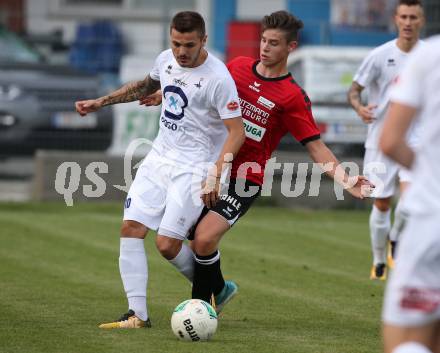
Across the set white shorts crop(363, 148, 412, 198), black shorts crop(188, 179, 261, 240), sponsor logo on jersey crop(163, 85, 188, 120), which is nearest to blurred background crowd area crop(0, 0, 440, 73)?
white shorts crop(363, 148, 412, 198)

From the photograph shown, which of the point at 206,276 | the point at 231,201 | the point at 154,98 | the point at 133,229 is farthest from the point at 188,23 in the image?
the point at 206,276

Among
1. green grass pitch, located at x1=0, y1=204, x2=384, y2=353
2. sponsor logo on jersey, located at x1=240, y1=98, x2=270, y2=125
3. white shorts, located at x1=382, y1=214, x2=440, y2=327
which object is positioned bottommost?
green grass pitch, located at x1=0, y1=204, x2=384, y2=353

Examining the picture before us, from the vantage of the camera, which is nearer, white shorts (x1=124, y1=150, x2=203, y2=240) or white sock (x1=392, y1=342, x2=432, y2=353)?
white sock (x1=392, y1=342, x2=432, y2=353)

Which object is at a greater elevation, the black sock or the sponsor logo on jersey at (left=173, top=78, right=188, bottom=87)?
the sponsor logo on jersey at (left=173, top=78, right=188, bottom=87)

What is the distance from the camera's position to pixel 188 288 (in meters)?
10.0

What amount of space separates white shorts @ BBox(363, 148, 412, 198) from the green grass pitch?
0.78m

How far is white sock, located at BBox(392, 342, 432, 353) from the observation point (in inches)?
175

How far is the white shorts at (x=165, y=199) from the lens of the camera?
7836mm

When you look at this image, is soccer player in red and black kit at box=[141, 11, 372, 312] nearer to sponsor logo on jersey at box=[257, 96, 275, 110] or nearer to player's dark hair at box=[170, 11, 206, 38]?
sponsor logo on jersey at box=[257, 96, 275, 110]

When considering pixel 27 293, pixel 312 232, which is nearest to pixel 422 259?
pixel 27 293

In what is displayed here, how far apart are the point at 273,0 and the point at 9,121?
1266cm

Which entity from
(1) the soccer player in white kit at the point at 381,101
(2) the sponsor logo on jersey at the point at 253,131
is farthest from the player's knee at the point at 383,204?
(2) the sponsor logo on jersey at the point at 253,131

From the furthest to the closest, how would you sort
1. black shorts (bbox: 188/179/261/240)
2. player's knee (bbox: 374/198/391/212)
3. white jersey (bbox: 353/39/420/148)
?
player's knee (bbox: 374/198/391/212), white jersey (bbox: 353/39/420/148), black shorts (bbox: 188/179/261/240)

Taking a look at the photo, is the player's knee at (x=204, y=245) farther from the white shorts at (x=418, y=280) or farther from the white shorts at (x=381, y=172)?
the white shorts at (x=418, y=280)
